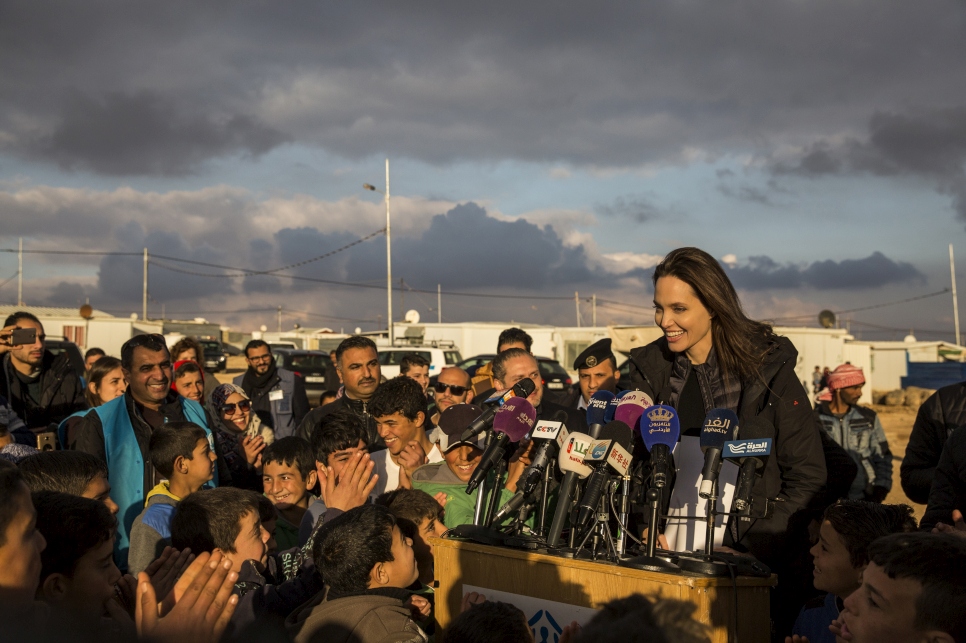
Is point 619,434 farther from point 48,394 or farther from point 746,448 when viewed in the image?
point 48,394

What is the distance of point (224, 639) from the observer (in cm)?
98

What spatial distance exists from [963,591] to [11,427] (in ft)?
17.7

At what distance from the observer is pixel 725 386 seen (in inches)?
125

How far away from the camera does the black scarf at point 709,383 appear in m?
3.16

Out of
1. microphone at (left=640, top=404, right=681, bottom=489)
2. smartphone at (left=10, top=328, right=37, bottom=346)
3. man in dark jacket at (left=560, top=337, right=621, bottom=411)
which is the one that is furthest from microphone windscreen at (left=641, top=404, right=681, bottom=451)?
smartphone at (left=10, top=328, right=37, bottom=346)

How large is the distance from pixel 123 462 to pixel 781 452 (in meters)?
3.64

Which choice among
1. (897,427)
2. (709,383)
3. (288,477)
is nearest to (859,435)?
(709,383)

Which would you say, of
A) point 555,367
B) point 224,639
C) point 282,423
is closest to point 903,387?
point 555,367

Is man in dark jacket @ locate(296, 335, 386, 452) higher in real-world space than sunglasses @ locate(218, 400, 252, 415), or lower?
higher

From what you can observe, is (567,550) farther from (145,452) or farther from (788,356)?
(145,452)

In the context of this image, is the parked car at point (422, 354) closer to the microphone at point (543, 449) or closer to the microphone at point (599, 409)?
the microphone at point (599, 409)

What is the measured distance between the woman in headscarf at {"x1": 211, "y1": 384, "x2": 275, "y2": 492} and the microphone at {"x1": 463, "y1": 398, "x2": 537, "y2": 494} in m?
3.25

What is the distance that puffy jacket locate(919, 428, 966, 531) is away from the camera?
3.51m

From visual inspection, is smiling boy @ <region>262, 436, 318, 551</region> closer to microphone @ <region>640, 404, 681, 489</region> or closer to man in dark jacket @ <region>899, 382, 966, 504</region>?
microphone @ <region>640, 404, 681, 489</region>
